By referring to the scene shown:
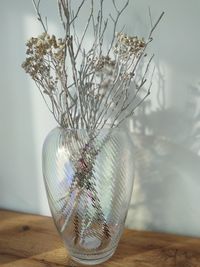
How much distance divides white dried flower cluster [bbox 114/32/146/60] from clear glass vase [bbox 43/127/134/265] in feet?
0.66

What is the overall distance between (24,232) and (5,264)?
0.54 feet

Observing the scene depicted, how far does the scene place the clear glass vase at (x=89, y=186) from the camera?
0.85 meters

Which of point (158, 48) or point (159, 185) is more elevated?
point (158, 48)

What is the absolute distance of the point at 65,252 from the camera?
0.96 metres

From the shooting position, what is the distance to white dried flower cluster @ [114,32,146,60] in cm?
79

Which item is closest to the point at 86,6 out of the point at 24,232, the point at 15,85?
the point at 15,85

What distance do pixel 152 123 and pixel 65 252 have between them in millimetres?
462

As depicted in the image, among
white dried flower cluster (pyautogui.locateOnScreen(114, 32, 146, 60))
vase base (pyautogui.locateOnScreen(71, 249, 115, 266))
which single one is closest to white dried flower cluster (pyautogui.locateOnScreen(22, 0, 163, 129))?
white dried flower cluster (pyautogui.locateOnScreen(114, 32, 146, 60))

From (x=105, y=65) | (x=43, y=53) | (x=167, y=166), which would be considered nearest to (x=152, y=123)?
(x=167, y=166)

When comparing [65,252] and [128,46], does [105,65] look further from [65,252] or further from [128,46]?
[65,252]

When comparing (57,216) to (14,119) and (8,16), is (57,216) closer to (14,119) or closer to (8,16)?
(14,119)

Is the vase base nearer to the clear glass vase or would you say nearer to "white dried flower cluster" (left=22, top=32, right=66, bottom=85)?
the clear glass vase

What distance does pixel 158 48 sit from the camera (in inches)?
36.2

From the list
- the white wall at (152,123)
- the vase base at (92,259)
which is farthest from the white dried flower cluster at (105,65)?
the vase base at (92,259)
